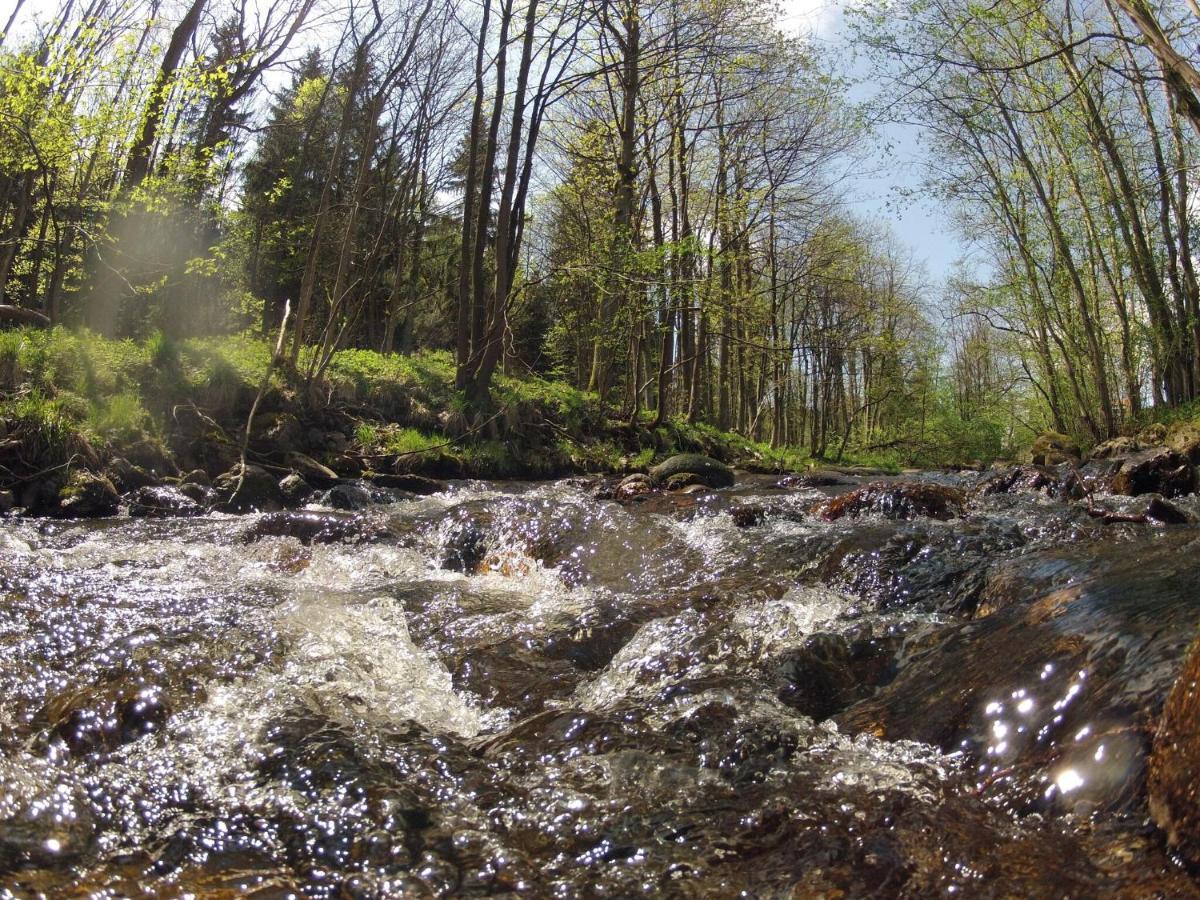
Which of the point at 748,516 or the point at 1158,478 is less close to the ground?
the point at 1158,478

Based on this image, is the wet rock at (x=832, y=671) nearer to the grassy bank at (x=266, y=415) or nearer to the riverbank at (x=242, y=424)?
the riverbank at (x=242, y=424)

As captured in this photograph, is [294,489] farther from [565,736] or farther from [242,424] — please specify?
[565,736]

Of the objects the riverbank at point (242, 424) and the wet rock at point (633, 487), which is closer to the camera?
the riverbank at point (242, 424)

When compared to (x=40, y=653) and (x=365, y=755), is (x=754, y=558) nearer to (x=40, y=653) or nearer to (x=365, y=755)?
(x=365, y=755)

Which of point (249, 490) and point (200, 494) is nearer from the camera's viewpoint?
point (200, 494)

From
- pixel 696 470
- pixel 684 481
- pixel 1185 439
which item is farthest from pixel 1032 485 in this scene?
pixel 1185 439

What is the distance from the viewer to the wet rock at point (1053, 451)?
1848 cm

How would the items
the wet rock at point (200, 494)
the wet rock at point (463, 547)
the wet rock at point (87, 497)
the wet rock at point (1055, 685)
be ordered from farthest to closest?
the wet rock at point (200, 494), the wet rock at point (87, 497), the wet rock at point (463, 547), the wet rock at point (1055, 685)

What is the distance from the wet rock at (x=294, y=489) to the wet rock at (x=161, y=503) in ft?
3.59

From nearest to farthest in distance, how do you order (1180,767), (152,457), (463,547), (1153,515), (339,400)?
(1180,767)
(1153,515)
(463,547)
(152,457)
(339,400)

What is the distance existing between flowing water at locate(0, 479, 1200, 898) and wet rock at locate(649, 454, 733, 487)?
638 cm

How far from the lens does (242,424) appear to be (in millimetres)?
11250

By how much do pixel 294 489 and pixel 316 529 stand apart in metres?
2.55

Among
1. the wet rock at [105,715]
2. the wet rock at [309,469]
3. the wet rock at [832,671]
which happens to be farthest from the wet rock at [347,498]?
the wet rock at [832,671]
